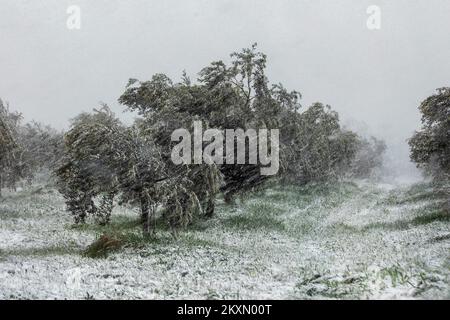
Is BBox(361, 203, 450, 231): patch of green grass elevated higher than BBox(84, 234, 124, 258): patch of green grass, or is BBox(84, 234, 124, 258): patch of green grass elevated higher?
BBox(361, 203, 450, 231): patch of green grass

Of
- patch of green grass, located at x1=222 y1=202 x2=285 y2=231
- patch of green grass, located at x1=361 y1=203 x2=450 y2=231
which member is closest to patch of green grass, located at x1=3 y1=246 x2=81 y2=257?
patch of green grass, located at x1=222 y1=202 x2=285 y2=231

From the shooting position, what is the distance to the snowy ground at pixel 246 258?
44.4ft

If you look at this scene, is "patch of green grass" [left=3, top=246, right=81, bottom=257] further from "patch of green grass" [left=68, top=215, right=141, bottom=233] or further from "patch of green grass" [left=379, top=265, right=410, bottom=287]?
"patch of green grass" [left=379, top=265, right=410, bottom=287]

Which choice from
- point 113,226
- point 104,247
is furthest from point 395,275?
point 113,226

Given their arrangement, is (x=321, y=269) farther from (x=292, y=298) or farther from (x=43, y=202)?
(x=43, y=202)

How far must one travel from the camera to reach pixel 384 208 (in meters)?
32.4

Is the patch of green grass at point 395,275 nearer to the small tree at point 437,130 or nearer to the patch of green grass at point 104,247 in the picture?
the patch of green grass at point 104,247

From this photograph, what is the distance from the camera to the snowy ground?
13523 mm

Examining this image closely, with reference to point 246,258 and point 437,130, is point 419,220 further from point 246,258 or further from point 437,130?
point 246,258

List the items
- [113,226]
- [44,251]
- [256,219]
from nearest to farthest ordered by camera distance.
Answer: [44,251], [113,226], [256,219]

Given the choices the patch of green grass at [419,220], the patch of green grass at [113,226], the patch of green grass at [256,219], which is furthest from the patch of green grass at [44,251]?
the patch of green grass at [419,220]

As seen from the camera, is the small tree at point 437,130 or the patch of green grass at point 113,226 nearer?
the patch of green grass at point 113,226

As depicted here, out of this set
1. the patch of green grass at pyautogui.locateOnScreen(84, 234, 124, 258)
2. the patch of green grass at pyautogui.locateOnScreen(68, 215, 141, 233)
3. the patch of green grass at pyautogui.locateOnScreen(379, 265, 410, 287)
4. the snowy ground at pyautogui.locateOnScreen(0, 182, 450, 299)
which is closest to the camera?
the patch of green grass at pyautogui.locateOnScreen(379, 265, 410, 287)

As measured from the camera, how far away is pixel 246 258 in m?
18.5
